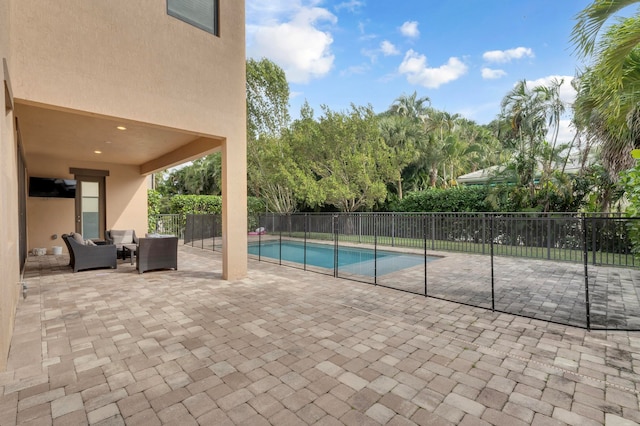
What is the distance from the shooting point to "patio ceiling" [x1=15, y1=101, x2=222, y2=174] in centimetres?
538

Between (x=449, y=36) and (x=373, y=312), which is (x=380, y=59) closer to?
(x=449, y=36)

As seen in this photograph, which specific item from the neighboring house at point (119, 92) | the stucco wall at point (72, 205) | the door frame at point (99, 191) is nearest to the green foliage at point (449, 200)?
the neighboring house at point (119, 92)

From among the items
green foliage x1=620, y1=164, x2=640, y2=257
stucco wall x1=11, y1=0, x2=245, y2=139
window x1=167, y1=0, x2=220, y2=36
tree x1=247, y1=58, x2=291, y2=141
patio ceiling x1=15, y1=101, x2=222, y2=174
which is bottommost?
green foliage x1=620, y1=164, x2=640, y2=257

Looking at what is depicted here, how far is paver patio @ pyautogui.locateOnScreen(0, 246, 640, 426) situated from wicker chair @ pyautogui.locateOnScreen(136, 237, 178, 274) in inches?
74.5

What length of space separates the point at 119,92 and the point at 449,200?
12094mm

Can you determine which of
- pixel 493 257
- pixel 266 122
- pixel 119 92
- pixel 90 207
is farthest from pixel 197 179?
pixel 493 257

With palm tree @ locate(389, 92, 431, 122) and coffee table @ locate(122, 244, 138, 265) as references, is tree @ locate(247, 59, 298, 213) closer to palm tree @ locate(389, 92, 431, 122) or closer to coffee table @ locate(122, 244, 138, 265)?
coffee table @ locate(122, 244, 138, 265)

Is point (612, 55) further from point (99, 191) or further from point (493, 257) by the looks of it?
point (99, 191)

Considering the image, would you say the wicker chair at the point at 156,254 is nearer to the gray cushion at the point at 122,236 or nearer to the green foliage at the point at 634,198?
the gray cushion at the point at 122,236

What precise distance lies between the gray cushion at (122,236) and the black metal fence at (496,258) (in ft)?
12.3

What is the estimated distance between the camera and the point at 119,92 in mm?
4719

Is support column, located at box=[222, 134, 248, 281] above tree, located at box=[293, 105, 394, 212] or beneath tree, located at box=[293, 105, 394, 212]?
beneath

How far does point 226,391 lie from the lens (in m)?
2.50

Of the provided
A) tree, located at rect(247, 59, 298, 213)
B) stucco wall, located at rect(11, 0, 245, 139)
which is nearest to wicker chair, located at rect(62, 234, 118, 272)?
stucco wall, located at rect(11, 0, 245, 139)
